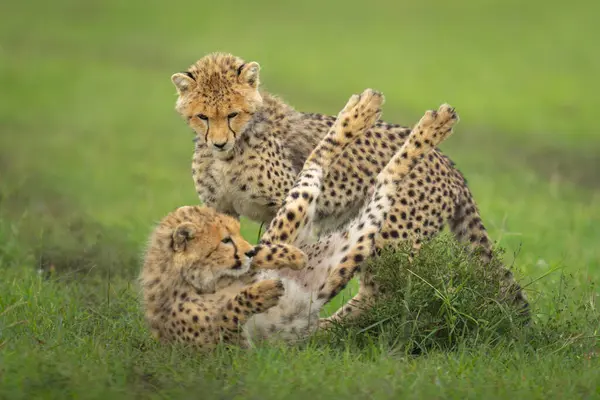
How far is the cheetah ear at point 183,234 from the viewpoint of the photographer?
5.04 metres

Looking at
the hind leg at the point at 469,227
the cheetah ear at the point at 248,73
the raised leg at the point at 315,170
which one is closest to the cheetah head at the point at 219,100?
the cheetah ear at the point at 248,73

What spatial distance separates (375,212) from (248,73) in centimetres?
99

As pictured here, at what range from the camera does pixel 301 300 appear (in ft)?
17.0

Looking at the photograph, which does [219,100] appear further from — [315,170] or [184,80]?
[315,170]

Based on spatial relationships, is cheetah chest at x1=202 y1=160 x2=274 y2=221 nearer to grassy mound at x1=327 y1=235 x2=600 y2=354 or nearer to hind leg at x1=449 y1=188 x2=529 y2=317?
grassy mound at x1=327 y1=235 x2=600 y2=354

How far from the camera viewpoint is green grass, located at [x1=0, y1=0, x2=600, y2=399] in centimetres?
453

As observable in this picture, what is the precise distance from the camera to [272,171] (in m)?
5.89

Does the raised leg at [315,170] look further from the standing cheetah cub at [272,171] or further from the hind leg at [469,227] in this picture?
the hind leg at [469,227]

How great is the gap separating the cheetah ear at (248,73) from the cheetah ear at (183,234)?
110cm

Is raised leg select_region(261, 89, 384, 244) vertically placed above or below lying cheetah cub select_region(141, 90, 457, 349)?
above

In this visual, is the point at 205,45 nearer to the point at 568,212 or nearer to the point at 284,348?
the point at 568,212

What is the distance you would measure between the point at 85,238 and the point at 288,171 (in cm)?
259

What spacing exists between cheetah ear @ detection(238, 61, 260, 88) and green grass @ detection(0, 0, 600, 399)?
1236 mm

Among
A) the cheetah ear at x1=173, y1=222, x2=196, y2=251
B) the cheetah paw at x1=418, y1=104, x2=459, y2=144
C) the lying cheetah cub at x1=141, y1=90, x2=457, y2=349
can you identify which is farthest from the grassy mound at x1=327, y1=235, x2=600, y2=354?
the cheetah ear at x1=173, y1=222, x2=196, y2=251
